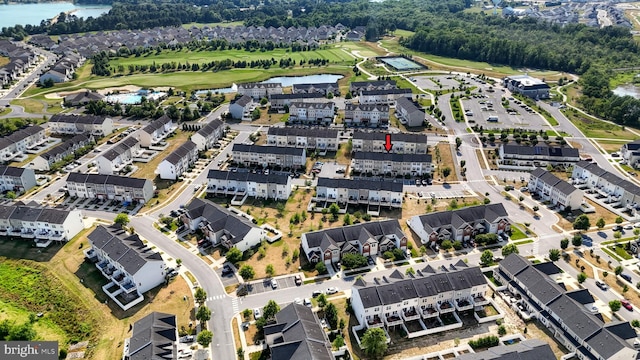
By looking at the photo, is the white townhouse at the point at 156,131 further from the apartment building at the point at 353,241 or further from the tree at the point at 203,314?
the tree at the point at 203,314

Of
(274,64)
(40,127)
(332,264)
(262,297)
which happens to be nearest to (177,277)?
(262,297)

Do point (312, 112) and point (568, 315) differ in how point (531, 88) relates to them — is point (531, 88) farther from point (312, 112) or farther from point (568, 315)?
point (568, 315)

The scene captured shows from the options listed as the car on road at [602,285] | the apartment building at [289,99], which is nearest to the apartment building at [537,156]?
the car on road at [602,285]

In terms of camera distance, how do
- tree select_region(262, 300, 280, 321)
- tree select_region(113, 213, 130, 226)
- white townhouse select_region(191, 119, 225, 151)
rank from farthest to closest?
1. white townhouse select_region(191, 119, 225, 151)
2. tree select_region(113, 213, 130, 226)
3. tree select_region(262, 300, 280, 321)

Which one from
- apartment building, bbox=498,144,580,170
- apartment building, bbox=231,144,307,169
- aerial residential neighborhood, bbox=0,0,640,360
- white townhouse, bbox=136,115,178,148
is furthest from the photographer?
white townhouse, bbox=136,115,178,148

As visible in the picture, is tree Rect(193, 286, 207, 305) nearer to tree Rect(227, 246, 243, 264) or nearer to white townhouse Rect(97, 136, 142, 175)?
tree Rect(227, 246, 243, 264)

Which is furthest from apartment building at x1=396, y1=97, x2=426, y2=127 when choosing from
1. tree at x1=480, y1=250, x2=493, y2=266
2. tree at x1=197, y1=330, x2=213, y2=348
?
tree at x1=197, y1=330, x2=213, y2=348
